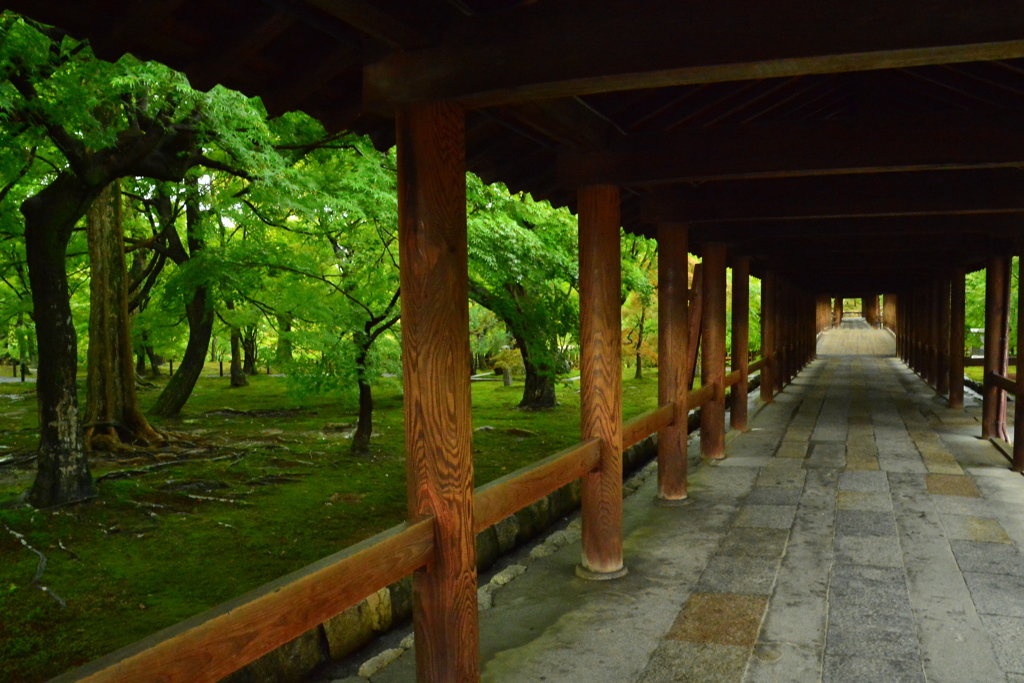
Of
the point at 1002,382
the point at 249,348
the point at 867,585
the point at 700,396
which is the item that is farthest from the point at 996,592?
the point at 249,348

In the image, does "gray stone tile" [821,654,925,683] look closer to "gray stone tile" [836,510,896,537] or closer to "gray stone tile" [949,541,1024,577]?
"gray stone tile" [949,541,1024,577]

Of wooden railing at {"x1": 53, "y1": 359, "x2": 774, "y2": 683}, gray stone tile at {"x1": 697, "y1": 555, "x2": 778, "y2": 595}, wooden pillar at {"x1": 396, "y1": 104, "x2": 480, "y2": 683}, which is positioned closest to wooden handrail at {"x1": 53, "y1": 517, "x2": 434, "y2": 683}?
wooden railing at {"x1": 53, "y1": 359, "x2": 774, "y2": 683}

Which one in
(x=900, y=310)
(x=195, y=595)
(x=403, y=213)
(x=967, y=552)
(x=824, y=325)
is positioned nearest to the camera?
(x=403, y=213)

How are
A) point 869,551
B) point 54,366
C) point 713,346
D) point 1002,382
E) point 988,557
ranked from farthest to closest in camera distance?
point 1002,382, point 713,346, point 54,366, point 869,551, point 988,557

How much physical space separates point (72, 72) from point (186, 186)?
6.04 m

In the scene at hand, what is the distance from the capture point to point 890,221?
920 cm

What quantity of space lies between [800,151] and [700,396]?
3663mm

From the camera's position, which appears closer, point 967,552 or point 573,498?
point 967,552

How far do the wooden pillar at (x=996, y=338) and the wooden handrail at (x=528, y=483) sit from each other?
758 cm

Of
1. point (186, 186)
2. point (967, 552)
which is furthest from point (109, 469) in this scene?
point (967, 552)

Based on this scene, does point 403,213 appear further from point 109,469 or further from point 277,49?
point 109,469

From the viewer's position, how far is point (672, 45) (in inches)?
115

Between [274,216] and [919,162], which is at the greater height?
[274,216]

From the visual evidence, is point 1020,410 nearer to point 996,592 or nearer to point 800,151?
point 996,592
